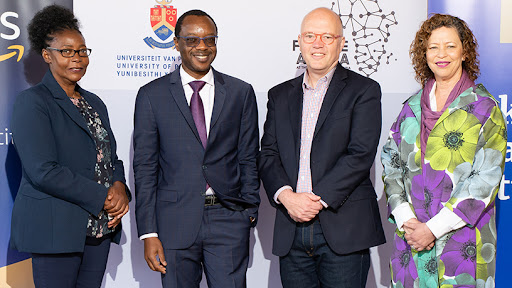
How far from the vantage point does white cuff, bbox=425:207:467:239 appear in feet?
7.60

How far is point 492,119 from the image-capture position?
235cm

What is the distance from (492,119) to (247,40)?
187 centimetres

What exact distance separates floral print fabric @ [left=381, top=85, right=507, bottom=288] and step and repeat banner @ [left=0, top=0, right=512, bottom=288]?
1.25 m

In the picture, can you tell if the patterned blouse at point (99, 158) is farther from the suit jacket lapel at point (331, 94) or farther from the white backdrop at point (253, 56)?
the suit jacket lapel at point (331, 94)

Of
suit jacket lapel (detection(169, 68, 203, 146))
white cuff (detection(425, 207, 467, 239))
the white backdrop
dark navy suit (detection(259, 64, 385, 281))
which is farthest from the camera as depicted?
the white backdrop

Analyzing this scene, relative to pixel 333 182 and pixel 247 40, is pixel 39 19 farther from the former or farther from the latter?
pixel 333 182

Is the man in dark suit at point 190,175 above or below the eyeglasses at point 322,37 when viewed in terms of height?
A: below

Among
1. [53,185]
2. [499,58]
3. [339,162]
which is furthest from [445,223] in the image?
[53,185]

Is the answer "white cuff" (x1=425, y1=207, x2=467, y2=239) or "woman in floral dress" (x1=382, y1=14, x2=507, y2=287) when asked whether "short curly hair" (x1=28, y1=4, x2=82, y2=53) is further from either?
"white cuff" (x1=425, y1=207, x2=467, y2=239)

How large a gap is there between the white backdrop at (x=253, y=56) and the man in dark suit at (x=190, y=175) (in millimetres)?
987

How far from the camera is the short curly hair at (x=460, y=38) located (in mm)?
2521

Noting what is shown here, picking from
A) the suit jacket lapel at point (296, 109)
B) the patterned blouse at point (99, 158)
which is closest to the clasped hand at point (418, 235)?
the suit jacket lapel at point (296, 109)

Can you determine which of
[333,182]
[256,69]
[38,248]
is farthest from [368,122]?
[38,248]

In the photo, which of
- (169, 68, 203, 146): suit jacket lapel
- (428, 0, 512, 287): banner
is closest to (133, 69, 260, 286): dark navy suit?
(169, 68, 203, 146): suit jacket lapel
